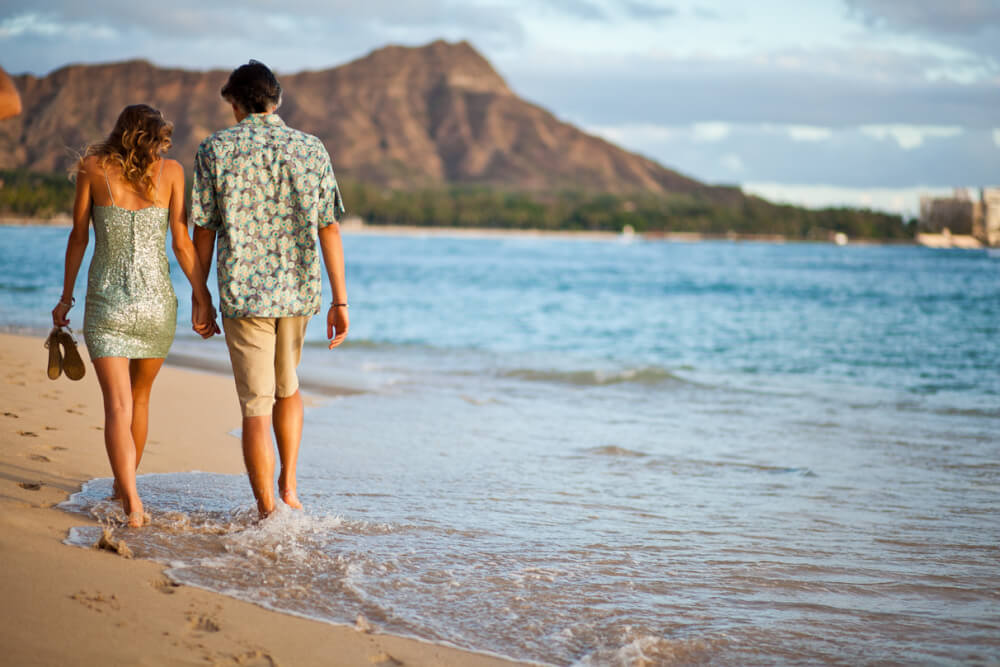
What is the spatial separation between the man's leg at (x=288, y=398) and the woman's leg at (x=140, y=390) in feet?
1.87

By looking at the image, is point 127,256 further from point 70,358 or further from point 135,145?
point 70,358

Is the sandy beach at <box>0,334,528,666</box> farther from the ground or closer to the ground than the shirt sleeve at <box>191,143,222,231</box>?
closer to the ground

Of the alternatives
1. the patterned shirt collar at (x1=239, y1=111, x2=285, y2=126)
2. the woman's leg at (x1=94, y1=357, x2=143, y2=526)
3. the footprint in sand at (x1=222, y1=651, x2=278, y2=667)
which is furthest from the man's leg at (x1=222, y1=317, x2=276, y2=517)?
the footprint in sand at (x1=222, y1=651, x2=278, y2=667)

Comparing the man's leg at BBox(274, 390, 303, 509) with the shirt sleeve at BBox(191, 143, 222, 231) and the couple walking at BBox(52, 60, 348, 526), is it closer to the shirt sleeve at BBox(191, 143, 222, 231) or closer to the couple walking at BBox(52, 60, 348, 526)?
the couple walking at BBox(52, 60, 348, 526)

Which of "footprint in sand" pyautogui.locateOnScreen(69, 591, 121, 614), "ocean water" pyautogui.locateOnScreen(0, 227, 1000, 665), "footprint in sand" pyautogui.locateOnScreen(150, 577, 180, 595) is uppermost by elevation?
"footprint in sand" pyautogui.locateOnScreen(69, 591, 121, 614)

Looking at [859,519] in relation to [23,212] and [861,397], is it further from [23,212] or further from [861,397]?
[23,212]

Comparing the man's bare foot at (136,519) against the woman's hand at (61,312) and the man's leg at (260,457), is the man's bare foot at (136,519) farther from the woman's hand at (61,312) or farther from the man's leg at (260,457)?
the woman's hand at (61,312)

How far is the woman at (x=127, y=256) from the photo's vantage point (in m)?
4.02

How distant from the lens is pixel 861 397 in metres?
12.1

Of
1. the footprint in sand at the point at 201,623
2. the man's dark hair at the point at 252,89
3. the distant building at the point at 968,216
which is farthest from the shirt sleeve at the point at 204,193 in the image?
the distant building at the point at 968,216

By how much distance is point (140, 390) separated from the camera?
4.36m

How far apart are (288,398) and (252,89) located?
147cm

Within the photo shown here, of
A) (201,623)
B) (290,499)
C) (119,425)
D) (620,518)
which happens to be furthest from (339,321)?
(620,518)

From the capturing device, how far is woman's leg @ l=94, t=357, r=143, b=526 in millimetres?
4074
